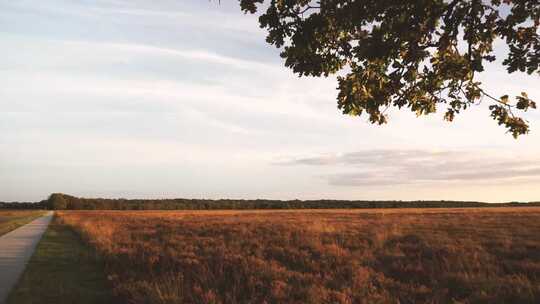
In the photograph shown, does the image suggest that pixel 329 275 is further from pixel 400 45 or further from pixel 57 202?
pixel 57 202

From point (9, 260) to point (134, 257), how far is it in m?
3.79

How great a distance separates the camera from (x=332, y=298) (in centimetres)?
991

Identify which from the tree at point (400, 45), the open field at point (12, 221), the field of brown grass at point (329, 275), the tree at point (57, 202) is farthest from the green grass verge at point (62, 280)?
the tree at point (57, 202)

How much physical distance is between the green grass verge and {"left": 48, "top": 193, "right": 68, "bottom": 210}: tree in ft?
417

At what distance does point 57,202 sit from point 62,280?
134379 millimetres

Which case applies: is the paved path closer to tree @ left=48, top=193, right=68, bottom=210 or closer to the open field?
the open field

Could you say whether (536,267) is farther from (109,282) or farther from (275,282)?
(109,282)

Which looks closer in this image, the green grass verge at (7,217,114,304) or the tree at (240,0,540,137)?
the tree at (240,0,540,137)

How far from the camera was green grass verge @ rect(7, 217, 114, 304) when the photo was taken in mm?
10228

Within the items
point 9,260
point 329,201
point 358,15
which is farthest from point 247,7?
point 329,201

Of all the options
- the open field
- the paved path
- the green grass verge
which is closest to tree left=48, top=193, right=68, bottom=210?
the open field

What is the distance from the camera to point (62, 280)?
12398 mm

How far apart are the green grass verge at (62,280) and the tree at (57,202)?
127023mm

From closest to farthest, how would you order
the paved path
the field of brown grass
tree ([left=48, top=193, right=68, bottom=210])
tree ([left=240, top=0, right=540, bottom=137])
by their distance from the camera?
tree ([left=240, top=0, right=540, bottom=137]), the field of brown grass, the paved path, tree ([left=48, top=193, right=68, bottom=210])
